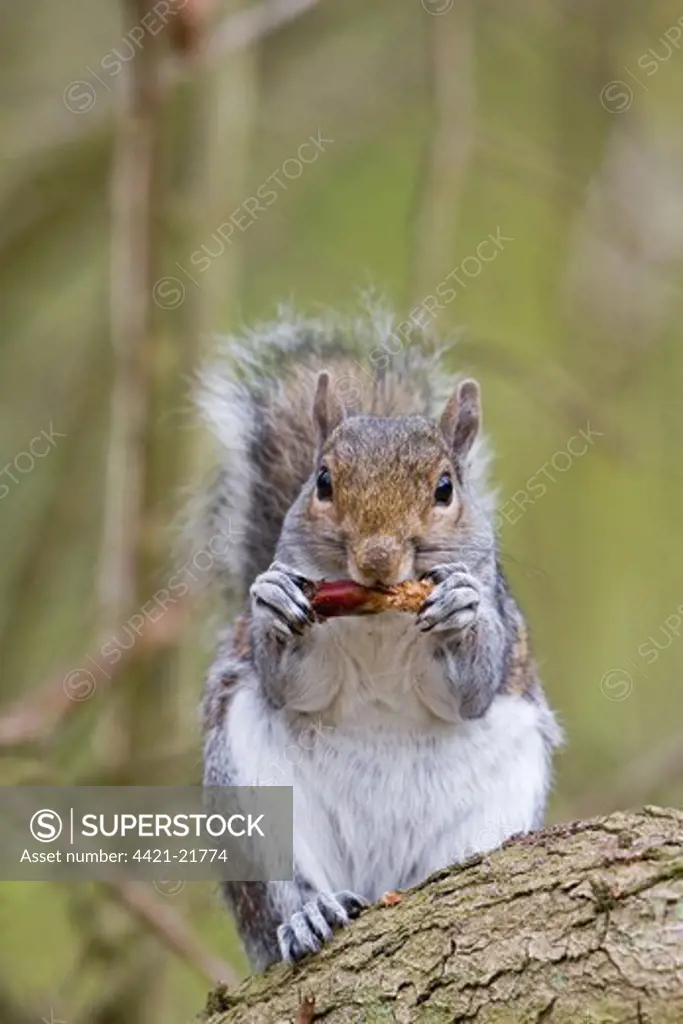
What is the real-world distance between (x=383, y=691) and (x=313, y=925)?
576 mm

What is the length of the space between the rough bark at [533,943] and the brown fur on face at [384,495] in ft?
2.34

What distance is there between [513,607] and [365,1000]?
146 cm

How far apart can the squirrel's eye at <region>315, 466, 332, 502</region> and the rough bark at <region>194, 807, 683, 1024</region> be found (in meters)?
0.95

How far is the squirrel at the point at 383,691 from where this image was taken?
3020 mm

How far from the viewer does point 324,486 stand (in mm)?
3133

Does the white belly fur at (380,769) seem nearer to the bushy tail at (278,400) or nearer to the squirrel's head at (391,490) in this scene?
the squirrel's head at (391,490)

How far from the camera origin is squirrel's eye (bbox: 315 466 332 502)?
3117 mm

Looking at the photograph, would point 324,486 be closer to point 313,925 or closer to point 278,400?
point 278,400

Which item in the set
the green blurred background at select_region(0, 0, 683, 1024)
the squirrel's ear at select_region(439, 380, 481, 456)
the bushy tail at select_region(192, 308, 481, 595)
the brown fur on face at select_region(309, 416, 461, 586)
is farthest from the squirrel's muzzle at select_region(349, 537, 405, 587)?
the green blurred background at select_region(0, 0, 683, 1024)

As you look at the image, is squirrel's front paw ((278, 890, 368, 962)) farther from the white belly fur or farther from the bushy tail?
the bushy tail

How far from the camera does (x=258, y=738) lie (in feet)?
10.5

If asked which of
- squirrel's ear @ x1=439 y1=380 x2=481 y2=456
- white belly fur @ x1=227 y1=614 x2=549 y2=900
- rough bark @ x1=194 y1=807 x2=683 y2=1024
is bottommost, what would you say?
rough bark @ x1=194 y1=807 x2=683 y2=1024

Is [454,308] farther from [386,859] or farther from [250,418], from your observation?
[386,859]

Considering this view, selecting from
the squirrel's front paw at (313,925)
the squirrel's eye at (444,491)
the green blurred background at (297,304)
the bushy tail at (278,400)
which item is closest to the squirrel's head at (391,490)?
the squirrel's eye at (444,491)
